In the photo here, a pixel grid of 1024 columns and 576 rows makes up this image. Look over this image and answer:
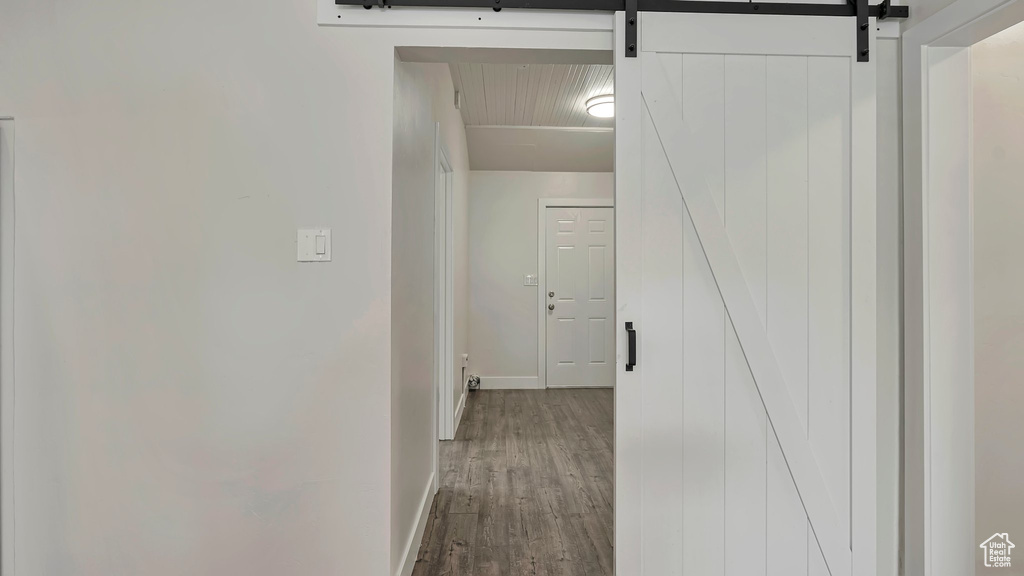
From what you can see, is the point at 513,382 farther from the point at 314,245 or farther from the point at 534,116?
the point at 314,245

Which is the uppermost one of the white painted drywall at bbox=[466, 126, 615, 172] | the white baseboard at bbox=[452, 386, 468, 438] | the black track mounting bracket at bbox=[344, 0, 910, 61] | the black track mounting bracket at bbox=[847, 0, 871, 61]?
the white painted drywall at bbox=[466, 126, 615, 172]

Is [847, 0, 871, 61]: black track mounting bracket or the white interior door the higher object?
[847, 0, 871, 61]: black track mounting bracket

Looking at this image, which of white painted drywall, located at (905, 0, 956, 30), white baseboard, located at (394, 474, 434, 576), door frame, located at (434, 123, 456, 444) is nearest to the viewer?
white painted drywall, located at (905, 0, 956, 30)

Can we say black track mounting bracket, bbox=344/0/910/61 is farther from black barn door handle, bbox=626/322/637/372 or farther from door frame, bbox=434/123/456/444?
door frame, bbox=434/123/456/444

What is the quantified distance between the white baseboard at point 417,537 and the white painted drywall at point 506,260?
2685 millimetres

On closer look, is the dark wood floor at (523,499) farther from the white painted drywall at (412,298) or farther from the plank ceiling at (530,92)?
the plank ceiling at (530,92)

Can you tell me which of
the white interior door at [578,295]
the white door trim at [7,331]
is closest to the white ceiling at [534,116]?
the white interior door at [578,295]

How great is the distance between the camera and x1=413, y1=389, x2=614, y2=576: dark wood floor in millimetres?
1976

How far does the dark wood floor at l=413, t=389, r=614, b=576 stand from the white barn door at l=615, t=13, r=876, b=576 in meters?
0.63

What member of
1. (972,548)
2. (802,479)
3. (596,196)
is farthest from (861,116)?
(596,196)

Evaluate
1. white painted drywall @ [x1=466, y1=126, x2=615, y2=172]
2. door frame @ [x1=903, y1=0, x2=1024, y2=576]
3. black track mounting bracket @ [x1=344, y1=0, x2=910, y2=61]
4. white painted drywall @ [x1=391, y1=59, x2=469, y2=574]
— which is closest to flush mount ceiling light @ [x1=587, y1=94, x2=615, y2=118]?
white painted drywall @ [x1=466, y1=126, x2=615, y2=172]

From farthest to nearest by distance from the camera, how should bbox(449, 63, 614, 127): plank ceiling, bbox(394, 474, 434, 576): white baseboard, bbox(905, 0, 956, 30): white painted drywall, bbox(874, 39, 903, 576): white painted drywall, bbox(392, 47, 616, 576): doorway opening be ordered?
bbox(449, 63, 614, 127): plank ceiling → bbox(392, 47, 616, 576): doorway opening → bbox(394, 474, 434, 576): white baseboard → bbox(874, 39, 903, 576): white painted drywall → bbox(905, 0, 956, 30): white painted drywall

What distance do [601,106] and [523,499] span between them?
2.90m

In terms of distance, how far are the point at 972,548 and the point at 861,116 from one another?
1.41 m
